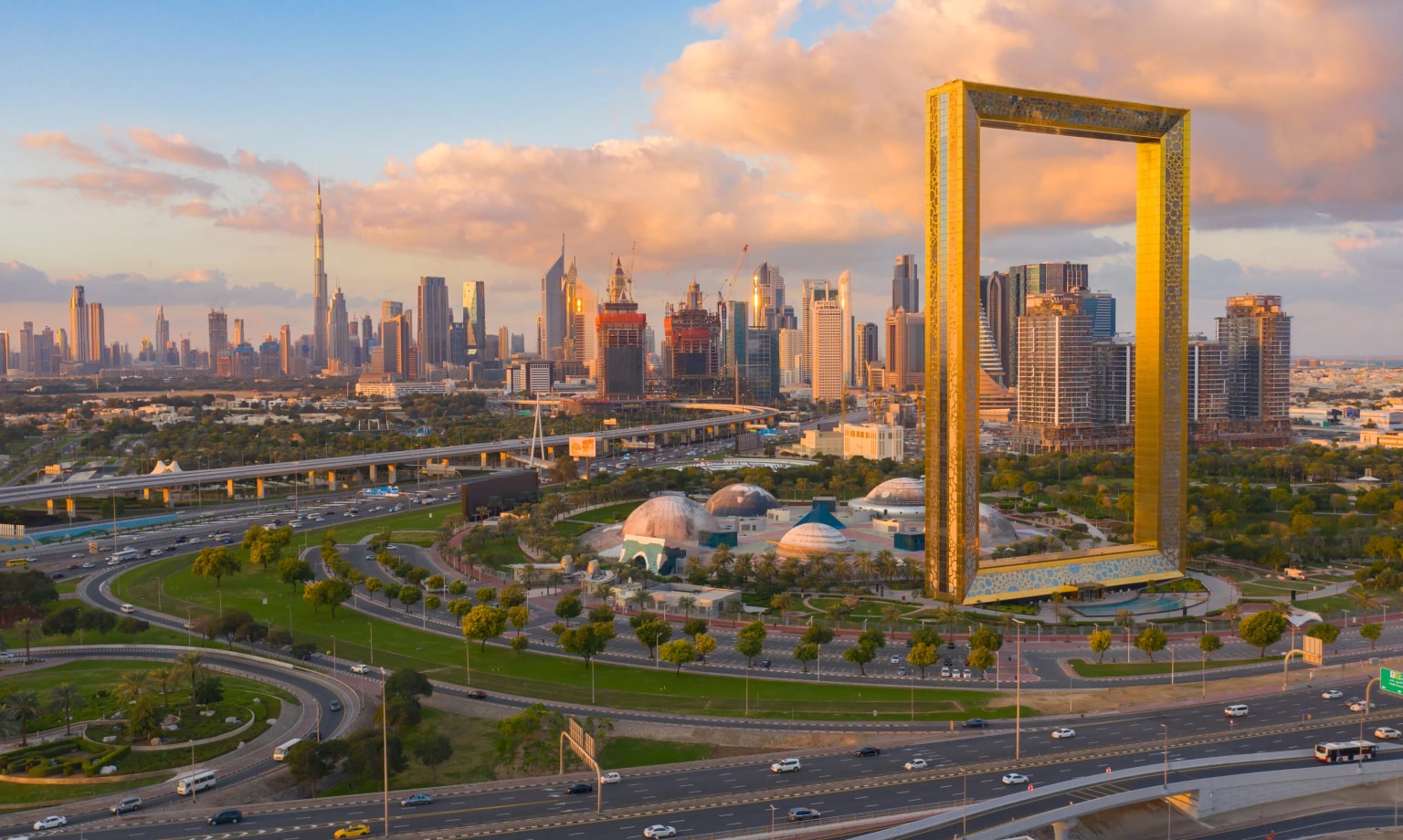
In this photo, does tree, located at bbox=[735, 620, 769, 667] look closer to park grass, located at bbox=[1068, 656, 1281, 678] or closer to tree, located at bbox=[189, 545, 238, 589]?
park grass, located at bbox=[1068, 656, 1281, 678]

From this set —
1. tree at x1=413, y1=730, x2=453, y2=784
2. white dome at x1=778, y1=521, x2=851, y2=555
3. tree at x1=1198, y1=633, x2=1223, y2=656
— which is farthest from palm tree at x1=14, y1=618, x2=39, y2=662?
tree at x1=1198, y1=633, x2=1223, y2=656

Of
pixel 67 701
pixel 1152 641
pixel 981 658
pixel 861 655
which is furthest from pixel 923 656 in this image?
pixel 67 701

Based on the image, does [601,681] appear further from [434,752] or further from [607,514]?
[607,514]

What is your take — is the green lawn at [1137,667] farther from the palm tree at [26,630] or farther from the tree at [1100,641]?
the palm tree at [26,630]

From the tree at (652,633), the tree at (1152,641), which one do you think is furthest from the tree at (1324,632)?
the tree at (652,633)

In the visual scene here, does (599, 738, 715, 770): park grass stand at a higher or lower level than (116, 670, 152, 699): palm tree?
lower
